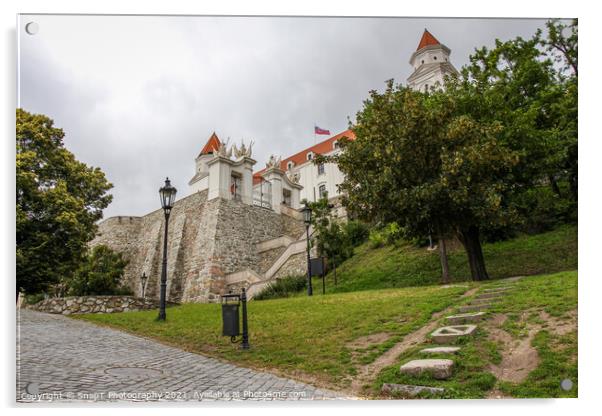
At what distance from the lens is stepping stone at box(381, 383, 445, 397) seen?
398 centimetres

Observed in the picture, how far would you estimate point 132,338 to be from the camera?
6.99 m

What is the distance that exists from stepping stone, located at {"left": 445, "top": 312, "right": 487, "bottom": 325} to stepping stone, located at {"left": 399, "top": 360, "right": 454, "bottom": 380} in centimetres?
175

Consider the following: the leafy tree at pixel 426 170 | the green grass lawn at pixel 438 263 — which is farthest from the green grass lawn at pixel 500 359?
the leafy tree at pixel 426 170

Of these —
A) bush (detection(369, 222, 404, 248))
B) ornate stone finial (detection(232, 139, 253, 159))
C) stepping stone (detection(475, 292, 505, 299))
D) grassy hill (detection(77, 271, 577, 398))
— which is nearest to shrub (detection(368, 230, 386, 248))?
bush (detection(369, 222, 404, 248))

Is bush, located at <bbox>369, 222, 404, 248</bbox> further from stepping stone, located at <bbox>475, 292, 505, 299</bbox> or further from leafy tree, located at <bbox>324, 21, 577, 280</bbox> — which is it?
stepping stone, located at <bbox>475, 292, 505, 299</bbox>

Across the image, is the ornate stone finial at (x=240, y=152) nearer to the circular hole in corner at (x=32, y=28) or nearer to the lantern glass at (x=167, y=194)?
the lantern glass at (x=167, y=194)

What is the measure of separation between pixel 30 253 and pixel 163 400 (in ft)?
12.6

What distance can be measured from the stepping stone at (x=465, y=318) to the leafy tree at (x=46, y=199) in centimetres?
555

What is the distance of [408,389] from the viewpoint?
4.06 meters

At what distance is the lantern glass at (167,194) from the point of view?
8.44 meters

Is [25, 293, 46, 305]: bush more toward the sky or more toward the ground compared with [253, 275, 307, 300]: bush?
more toward the sky

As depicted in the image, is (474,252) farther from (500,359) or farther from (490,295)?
(500,359)

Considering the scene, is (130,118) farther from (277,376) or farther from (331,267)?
(331,267)

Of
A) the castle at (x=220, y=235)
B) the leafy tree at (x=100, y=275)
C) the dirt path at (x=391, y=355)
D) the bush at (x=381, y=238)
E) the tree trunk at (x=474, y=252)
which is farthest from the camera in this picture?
the castle at (x=220, y=235)
